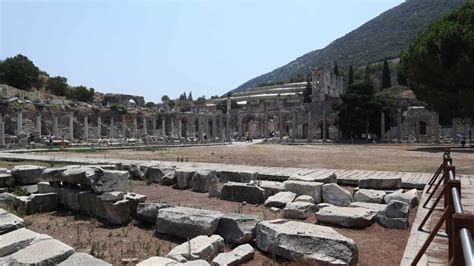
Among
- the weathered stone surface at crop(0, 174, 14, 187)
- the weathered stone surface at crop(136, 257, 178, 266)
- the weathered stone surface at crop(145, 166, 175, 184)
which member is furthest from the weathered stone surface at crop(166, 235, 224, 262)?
the weathered stone surface at crop(0, 174, 14, 187)

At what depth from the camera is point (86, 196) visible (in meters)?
9.02

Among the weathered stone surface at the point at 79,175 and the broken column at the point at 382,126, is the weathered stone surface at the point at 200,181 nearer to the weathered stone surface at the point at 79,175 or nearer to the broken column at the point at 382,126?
the weathered stone surface at the point at 79,175

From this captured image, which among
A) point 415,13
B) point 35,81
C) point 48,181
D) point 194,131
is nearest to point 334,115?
point 194,131

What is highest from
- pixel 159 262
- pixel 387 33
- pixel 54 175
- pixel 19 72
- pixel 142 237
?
pixel 387 33

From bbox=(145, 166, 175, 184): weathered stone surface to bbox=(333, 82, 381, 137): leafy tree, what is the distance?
4531 centimetres

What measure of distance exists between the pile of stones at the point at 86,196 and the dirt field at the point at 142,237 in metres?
0.27

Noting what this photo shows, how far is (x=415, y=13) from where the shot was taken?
523 ft

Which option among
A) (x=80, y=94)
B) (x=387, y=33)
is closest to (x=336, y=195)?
(x=80, y=94)

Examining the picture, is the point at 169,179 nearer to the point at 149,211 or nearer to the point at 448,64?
the point at 149,211

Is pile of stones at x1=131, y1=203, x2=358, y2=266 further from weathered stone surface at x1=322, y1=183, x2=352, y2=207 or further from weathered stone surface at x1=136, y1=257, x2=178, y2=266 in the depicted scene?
weathered stone surface at x1=322, y1=183, x2=352, y2=207

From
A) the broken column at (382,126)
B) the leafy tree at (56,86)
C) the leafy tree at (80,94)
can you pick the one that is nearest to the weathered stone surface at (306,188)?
the broken column at (382,126)

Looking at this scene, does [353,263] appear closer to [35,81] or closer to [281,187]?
[281,187]

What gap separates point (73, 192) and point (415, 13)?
17593 cm

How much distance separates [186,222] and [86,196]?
345cm
